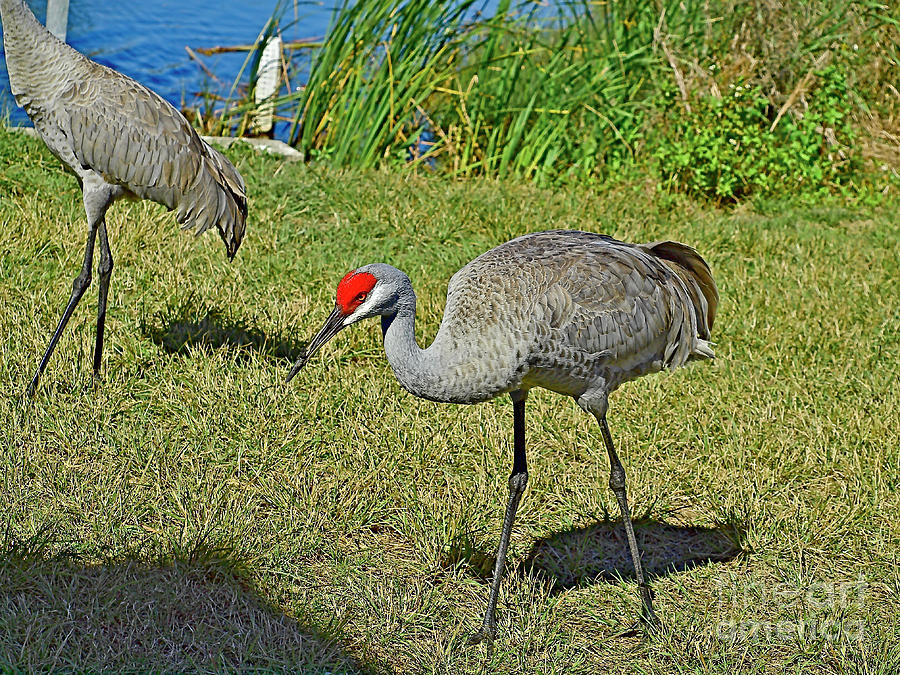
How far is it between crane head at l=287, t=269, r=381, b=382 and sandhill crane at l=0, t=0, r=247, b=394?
1849mm

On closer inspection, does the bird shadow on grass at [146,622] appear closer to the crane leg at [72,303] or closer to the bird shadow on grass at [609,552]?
the bird shadow on grass at [609,552]

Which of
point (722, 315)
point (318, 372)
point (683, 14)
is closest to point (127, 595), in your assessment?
point (318, 372)

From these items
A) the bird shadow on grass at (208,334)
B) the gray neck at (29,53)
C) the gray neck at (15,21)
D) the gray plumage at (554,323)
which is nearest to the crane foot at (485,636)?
the gray plumage at (554,323)

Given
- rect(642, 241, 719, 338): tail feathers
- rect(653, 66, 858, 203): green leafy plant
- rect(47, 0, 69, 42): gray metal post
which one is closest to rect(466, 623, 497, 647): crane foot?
rect(642, 241, 719, 338): tail feathers

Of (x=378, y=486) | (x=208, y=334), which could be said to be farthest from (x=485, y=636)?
(x=208, y=334)

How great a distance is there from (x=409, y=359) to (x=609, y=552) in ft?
4.41

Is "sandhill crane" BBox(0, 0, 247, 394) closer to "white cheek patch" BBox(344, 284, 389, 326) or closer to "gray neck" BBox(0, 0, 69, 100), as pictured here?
"gray neck" BBox(0, 0, 69, 100)

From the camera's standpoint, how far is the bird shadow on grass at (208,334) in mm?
4762

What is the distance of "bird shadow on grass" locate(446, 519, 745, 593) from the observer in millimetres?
3672

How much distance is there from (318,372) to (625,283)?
5.87 feet

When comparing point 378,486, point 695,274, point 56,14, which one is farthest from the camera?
point 56,14

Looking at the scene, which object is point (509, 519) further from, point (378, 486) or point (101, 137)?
point (101, 137)

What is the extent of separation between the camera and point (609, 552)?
388 centimetres

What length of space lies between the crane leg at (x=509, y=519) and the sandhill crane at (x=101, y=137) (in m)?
1.94
